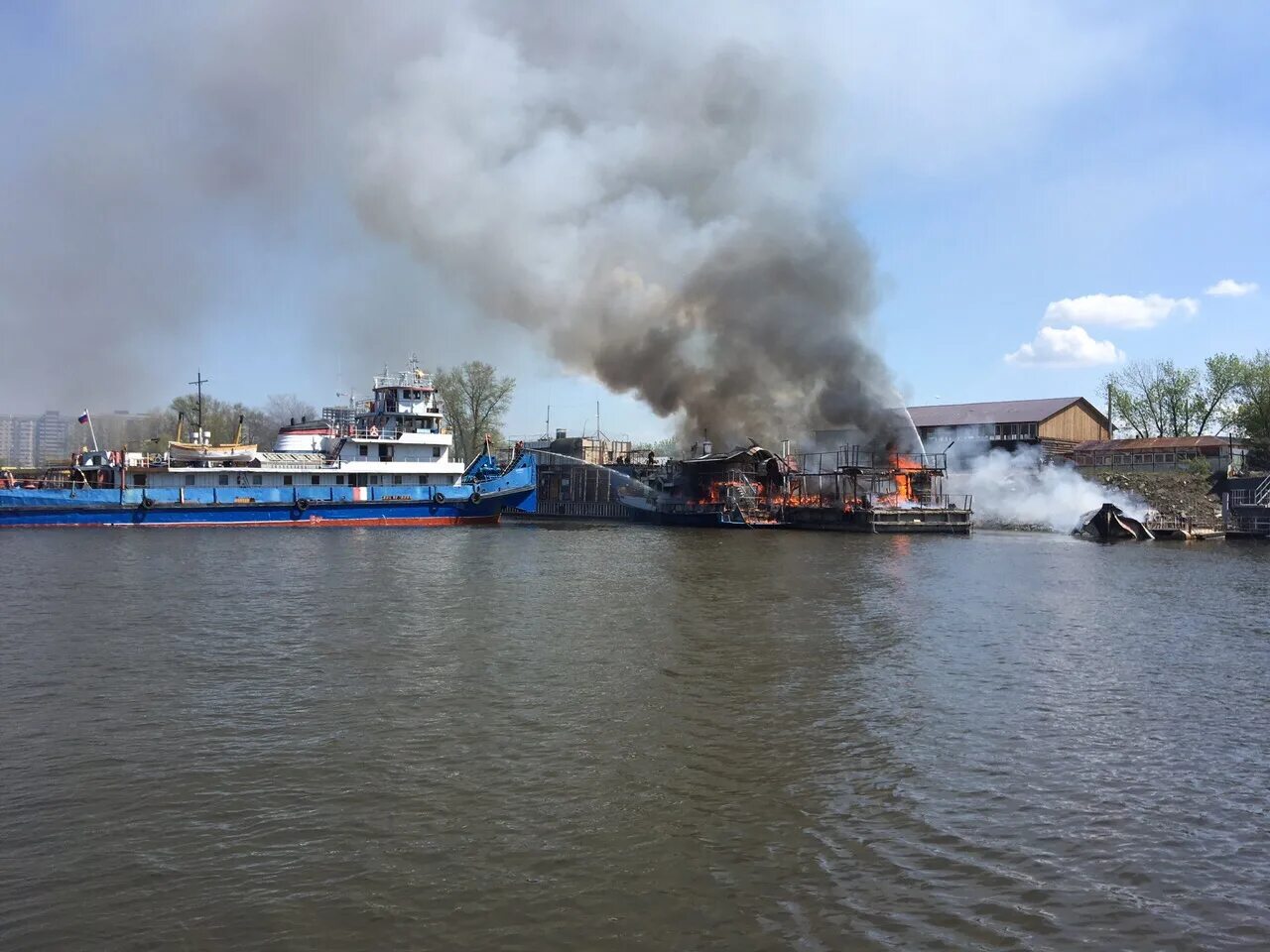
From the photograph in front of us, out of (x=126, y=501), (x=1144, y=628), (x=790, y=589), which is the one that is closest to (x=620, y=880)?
(x=1144, y=628)

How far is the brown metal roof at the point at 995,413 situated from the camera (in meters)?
89.0

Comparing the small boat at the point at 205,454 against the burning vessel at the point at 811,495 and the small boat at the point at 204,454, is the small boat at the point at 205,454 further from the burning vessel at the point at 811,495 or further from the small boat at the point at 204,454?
the burning vessel at the point at 811,495

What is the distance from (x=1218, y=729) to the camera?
15977 millimetres

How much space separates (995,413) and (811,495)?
26.5 m

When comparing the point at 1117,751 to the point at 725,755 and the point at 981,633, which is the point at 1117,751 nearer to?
the point at 725,755

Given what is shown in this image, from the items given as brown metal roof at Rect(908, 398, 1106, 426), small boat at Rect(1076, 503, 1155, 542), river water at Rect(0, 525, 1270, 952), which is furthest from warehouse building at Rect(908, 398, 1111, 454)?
river water at Rect(0, 525, 1270, 952)

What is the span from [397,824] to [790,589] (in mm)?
24604

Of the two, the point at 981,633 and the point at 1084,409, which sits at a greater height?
the point at 1084,409

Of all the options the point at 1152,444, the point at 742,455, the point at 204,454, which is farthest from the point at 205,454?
the point at 1152,444

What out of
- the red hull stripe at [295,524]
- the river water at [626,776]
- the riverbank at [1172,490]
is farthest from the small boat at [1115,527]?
the red hull stripe at [295,524]

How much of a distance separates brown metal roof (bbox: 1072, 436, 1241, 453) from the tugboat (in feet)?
181

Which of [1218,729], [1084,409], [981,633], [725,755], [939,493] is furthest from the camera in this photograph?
[1084,409]

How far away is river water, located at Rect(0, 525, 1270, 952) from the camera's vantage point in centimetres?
934

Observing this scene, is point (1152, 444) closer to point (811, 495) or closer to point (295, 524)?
point (811, 495)
